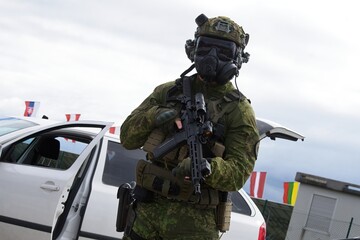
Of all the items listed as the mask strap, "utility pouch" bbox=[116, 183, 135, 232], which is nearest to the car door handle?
"utility pouch" bbox=[116, 183, 135, 232]

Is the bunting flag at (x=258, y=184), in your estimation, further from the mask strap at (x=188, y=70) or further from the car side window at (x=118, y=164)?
the mask strap at (x=188, y=70)

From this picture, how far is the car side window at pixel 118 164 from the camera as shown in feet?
17.2

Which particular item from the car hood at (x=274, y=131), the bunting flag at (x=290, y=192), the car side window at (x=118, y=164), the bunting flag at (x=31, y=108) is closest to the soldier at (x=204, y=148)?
the car hood at (x=274, y=131)

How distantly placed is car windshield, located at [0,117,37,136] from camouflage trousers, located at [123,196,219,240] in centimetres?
263

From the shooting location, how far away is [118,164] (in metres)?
5.34

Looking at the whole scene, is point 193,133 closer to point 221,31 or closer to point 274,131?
point 221,31

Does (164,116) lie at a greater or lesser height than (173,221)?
greater

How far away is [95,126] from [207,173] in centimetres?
274

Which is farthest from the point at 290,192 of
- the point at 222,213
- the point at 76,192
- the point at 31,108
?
the point at 222,213

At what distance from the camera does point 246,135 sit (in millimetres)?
3059

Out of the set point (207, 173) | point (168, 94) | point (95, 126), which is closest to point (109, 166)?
point (95, 126)

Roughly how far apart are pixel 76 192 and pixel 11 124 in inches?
42.5

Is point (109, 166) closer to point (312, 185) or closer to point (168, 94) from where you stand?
point (168, 94)

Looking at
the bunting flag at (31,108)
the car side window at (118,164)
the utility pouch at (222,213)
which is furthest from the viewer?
the bunting flag at (31,108)
